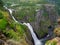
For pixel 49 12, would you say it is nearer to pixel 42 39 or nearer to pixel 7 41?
pixel 42 39

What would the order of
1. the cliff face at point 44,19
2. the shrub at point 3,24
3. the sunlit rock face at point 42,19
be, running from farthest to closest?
the cliff face at point 44,19 → the sunlit rock face at point 42,19 → the shrub at point 3,24

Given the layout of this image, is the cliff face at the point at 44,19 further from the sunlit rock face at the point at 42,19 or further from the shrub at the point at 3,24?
the shrub at the point at 3,24

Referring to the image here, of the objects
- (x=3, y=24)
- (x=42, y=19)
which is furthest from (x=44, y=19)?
(x=3, y=24)

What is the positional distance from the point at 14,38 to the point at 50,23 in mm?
30532

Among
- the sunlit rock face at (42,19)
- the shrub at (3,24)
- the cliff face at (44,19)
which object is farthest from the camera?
the cliff face at (44,19)

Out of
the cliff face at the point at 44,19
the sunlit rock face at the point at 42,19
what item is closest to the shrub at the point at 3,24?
the sunlit rock face at the point at 42,19

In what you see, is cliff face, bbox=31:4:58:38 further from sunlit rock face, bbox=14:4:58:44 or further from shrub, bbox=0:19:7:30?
shrub, bbox=0:19:7:30

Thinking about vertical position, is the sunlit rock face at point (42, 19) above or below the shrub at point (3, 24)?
below

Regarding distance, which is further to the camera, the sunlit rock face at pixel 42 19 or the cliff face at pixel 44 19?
the cliff face at pixel 44 19

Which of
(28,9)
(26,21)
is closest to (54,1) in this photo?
(28,9)

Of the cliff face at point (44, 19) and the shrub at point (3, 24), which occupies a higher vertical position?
the shrub at point (3, 24)

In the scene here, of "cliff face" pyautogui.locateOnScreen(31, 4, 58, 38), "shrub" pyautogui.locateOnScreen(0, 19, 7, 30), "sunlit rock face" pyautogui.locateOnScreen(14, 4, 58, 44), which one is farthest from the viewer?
"cliff face" pyautogui.locateOnScreen(31, 4, 58, 38)

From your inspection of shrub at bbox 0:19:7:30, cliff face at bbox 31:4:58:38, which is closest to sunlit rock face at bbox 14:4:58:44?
cliff face at bbox 31:4:58:38

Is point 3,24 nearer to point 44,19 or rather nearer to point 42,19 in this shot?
point 42,19
